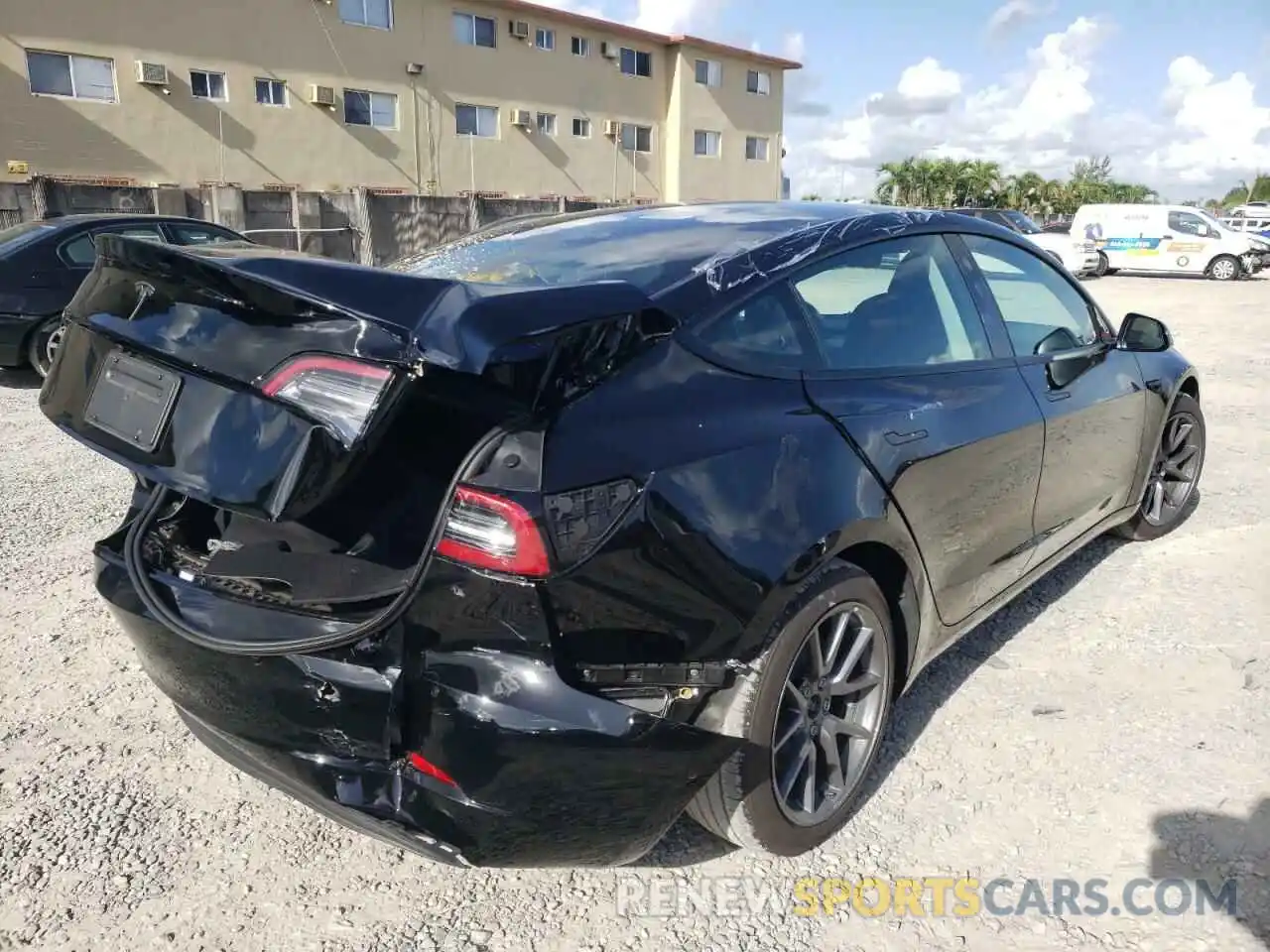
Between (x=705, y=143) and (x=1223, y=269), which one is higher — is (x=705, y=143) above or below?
above

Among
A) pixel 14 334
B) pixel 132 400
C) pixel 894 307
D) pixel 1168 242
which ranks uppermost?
pixel 894 307

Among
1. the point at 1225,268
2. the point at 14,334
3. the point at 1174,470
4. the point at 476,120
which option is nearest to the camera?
the point at 1174,470

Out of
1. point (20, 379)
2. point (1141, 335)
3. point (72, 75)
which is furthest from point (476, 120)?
point (1141, 335)

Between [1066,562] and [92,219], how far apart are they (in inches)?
342

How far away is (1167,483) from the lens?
15.6 ft

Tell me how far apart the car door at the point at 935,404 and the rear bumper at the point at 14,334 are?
7.80 metres

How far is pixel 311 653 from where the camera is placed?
1918mm

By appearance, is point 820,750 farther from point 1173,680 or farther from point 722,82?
point 722,82

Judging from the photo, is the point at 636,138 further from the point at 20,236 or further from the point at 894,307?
the point at 894,307

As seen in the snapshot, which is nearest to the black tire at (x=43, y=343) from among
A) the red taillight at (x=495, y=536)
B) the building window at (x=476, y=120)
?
the red taillight at (x=495, y=536)

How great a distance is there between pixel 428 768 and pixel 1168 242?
27948 millimetres

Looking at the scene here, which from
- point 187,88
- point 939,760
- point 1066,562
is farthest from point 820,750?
point 187,88

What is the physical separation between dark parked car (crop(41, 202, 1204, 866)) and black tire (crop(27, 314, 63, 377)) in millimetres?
6854

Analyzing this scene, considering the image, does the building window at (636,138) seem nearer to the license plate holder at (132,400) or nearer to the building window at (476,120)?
the building window at (476,120)
